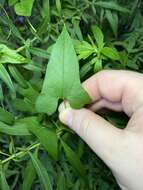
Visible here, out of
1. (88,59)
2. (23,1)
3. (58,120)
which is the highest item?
(23,1)

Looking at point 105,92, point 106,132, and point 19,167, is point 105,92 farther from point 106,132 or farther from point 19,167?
point 19,167

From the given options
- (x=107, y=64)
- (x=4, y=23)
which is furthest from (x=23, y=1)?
(x=107, y=64)

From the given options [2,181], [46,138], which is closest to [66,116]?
[46,138]

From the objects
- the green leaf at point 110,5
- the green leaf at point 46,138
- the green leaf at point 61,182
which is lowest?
the green leaf at point 61,182

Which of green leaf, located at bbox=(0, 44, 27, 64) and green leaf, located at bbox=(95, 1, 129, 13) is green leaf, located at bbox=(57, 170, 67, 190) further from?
green leaf, located at bbox=(95, 1, 129, 13)

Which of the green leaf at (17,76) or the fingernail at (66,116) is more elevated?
the green leaf at (17,76)

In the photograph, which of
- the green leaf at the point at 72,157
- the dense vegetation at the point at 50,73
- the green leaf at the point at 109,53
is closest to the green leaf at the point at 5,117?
the dense vegetation at the point at 50,73

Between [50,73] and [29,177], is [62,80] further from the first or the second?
[29,177]

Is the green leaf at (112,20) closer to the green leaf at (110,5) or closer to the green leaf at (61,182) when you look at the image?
the green leaf at (110,5)
